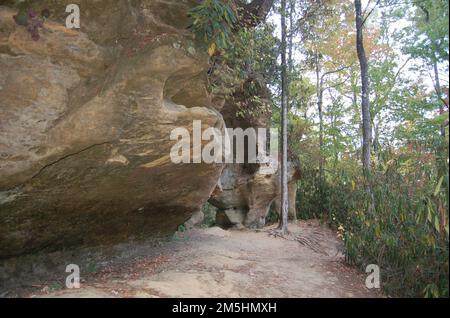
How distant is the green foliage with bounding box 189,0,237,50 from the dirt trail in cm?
437

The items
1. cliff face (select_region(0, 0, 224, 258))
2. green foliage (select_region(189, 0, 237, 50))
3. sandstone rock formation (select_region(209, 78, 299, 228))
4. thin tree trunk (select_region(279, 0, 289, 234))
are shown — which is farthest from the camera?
sandstone rock formation (select_region(209, 78, 299, 228))

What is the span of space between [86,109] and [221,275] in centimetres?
385

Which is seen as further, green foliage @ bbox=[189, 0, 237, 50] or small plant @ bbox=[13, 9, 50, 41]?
green foliage @ bbox=[189, 0, 237, 50]

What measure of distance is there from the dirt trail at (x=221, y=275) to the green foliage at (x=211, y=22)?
437 centimetres

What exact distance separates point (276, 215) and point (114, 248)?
8767 millimetres

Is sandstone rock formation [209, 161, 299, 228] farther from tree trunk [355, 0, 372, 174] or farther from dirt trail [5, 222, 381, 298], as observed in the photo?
tree trunk [355, 0, 372, 174]

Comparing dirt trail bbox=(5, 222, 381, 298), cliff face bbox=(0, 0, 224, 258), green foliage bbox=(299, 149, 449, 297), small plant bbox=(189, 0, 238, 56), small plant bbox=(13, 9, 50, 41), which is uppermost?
small plant bbox=(189, 0, 238, 56)

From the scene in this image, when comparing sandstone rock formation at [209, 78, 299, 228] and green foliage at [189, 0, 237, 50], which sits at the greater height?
green foliage at [189, 0, 237, 50]

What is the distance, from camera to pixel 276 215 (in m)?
15.1

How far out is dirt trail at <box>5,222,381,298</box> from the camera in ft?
16.5

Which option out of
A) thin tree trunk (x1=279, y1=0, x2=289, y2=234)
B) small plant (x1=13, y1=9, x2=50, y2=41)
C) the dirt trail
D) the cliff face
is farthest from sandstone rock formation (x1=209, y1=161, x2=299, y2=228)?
small plant (x1=13, y1=9, x2=50, y2=41)

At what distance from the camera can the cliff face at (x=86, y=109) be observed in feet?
17.4

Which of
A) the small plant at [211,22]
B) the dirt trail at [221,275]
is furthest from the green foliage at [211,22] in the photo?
the dirt trail at [221,275]

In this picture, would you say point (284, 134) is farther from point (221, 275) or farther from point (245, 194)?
point (221, 275)
